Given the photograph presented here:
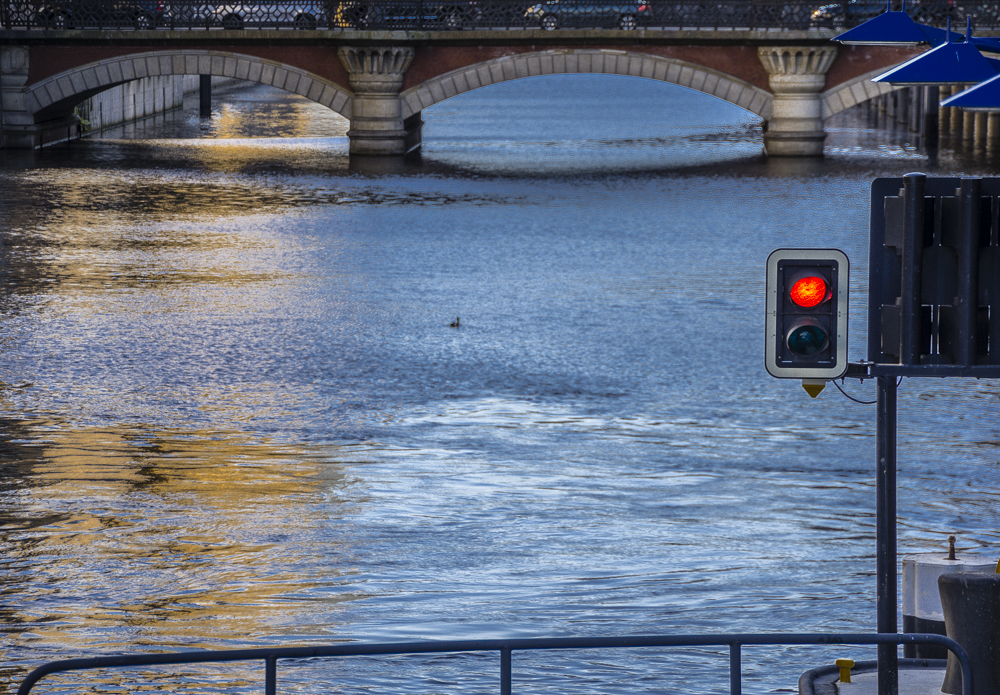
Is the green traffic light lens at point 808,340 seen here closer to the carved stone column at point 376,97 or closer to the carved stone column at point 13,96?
the carved stone column at point 376,97

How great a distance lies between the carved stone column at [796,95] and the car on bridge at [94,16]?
18.5m

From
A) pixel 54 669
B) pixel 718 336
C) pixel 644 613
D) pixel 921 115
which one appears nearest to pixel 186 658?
pixel 54 669

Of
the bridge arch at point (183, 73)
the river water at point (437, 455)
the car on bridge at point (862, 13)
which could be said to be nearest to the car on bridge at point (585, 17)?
the car on bridge at point (862, 13)

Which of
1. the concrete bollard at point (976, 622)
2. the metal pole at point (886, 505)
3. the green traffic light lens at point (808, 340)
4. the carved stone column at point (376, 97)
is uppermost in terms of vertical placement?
the carved stone column at point (376, 97)

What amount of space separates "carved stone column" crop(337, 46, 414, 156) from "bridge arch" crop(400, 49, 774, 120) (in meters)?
0.60

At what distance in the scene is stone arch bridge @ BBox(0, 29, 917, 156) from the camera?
44.1 metres

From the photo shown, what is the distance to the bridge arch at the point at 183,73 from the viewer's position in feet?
148

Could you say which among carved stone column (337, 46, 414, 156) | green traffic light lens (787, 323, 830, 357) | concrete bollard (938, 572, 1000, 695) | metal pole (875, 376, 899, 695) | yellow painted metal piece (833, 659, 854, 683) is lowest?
yellow painted metal piece (833, 659, 854, 683)

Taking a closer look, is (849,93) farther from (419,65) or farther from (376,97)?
(376,97)

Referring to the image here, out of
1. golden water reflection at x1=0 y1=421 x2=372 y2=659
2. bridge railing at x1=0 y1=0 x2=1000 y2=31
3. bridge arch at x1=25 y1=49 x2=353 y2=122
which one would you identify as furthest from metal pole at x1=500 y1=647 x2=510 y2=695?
bridge arch at x1=25 y1=49 x2=353 y2=122

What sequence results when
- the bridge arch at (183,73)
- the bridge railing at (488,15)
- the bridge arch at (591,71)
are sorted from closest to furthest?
the bridge railing at (488,15), the bridge arch at (591,71), the bridge arch at (183,73)

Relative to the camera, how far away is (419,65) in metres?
45.0

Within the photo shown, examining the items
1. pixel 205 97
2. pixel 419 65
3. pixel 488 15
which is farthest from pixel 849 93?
pixel 205 97

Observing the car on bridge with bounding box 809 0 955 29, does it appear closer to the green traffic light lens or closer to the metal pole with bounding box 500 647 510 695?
the green traffic light lens
